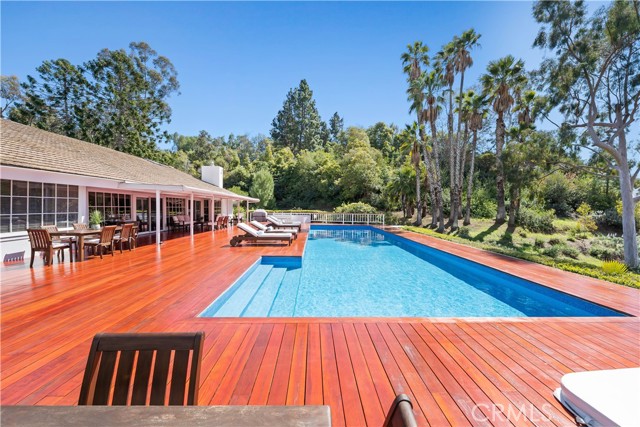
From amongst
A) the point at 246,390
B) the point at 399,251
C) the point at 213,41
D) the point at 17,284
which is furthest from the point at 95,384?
the point at 213,41

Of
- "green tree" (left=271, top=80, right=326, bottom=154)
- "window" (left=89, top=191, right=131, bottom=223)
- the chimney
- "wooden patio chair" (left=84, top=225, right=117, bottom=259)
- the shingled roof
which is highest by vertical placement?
"green tree" (left=271, top=80, right=326, bottom=154)

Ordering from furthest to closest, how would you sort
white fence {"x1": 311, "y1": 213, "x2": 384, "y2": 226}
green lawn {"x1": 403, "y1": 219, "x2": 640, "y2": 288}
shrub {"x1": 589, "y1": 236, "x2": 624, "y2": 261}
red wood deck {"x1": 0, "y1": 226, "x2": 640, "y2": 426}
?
white fence {"x1": 311, "y1": 213, "x2": 384, "y2": 226} → shrub {"x1": 589, "y1": 236, "x2": 624, "y2": 261} → green lawn {"x1": 403, "y1": 219, "x2": 640, "y2": 288} → red wood deck {"x1": 0, "y1": 226, "x2": 640, "y2": 426}

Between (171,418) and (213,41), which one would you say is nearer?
(171,418)

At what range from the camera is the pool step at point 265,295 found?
5242 mm

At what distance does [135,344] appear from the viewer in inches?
57.4

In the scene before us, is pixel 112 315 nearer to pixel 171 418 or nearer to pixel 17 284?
pixel 17 284

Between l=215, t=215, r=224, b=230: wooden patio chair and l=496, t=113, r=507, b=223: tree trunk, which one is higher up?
l=496, t=113, r=507, b=223: tree trunk

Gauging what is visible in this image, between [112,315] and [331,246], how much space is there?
9661 millimetres

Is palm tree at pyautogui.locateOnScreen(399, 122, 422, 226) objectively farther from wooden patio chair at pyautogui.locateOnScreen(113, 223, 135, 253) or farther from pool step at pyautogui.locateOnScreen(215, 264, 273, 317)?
wooden patio chair at pyautogui.locateOnScreen(113, 223, 135, 253)

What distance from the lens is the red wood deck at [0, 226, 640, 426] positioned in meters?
2.21

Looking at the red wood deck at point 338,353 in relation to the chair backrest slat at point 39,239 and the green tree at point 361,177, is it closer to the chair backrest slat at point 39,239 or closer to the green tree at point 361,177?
the chair backrest slat at point 39,239

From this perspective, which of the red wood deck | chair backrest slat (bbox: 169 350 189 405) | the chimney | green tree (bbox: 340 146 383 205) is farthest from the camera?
green tree (bbox: 340 146 383 205)

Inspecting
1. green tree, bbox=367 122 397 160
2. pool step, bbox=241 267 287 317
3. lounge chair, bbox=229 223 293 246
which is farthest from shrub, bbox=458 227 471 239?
green tree, bbox=367 122 397 160

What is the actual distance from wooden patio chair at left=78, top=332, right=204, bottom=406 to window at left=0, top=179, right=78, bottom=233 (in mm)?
8010
